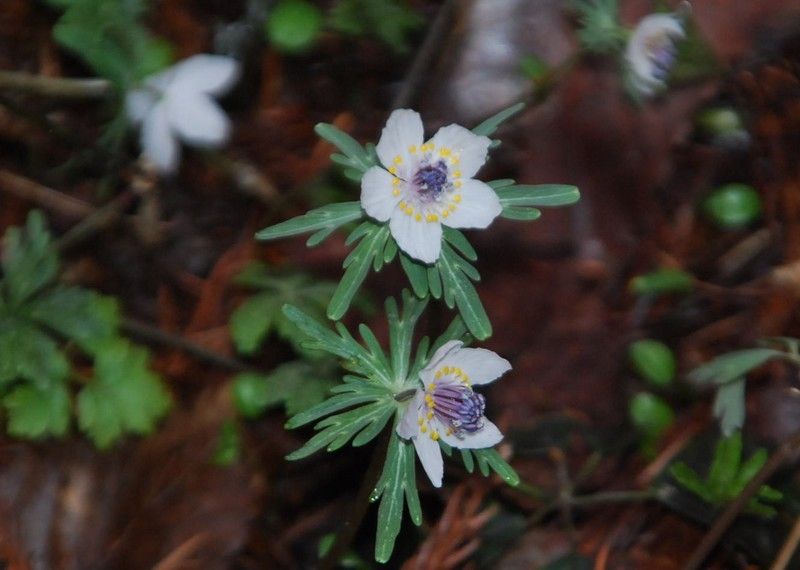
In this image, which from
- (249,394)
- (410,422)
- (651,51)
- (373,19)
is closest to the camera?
(410,422)

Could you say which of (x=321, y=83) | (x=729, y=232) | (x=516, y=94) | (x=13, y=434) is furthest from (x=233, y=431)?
(x=729, y=232)

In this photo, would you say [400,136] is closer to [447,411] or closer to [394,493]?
[447,411]

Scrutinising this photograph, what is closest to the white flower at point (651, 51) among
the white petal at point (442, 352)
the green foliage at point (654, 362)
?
the green foliage at point (654, 362)

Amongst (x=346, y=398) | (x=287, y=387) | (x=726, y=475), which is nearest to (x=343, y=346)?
(x=346, y=398)

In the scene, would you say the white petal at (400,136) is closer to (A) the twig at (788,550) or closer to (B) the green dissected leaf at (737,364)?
(B) the green dissected leaf at (737,364)

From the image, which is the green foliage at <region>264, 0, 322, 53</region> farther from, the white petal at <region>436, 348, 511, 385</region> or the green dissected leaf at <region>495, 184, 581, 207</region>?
the white petal at <region>436, 348, 511, 385</region>

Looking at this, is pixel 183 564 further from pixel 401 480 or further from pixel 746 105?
pixel 746 105

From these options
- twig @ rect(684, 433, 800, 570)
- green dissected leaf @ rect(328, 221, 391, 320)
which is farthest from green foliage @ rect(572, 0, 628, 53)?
twig @ rect(684, 433, 800, 570)
